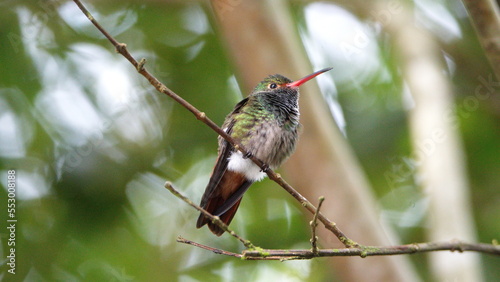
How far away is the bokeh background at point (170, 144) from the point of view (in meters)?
6.34

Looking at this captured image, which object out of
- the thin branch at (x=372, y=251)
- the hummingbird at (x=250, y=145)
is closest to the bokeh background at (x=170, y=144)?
the hummingbird at (x=250, y=145)

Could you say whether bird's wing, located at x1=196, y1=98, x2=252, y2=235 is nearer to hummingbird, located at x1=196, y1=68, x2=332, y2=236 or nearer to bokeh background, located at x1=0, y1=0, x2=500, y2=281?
hummingbird, located at x1=196, y1=68, x2=332, y2=236

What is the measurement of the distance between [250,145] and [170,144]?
9.18 ft

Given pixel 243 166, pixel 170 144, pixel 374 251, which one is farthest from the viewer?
pixel 170 144

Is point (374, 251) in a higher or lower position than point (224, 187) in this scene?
lower

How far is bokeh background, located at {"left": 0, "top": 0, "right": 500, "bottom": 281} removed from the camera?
6340mm

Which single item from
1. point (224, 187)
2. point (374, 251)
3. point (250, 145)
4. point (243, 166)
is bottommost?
point (374, 251)

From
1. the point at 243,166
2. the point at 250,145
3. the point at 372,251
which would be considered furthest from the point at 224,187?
the point at 372,251

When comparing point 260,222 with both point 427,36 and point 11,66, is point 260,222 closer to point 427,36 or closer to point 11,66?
point 427,36

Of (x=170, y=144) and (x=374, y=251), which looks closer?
(x=374, y=251)

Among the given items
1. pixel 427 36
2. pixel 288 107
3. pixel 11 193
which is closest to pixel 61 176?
pixel 11 193

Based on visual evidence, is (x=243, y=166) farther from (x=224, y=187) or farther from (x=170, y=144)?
(x=170, y=144)

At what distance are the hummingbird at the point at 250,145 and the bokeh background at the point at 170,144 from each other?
1.61 m

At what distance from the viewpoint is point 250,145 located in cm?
422
